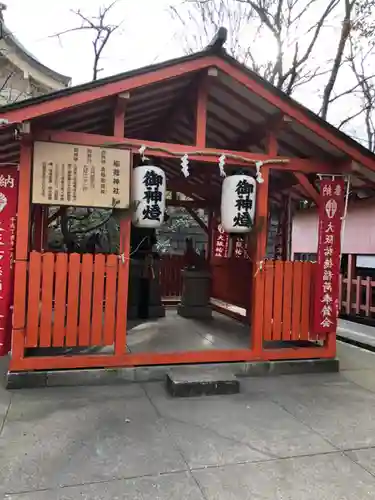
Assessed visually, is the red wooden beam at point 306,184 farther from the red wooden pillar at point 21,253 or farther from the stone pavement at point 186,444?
the red wooden pillar at point 21,253

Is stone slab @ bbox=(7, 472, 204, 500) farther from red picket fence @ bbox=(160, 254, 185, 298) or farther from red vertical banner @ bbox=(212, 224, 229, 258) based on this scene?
red picket fence @ bbox=(160, 254, 185, 298)

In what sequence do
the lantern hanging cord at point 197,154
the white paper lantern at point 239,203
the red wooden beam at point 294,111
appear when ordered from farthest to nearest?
the white paper lantern at point 239,203, the red wooden beam at point 294,111, the lantern hanging cord at point 197,154

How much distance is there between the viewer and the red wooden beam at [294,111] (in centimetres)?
560

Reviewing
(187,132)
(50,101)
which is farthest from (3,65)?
(50,101)

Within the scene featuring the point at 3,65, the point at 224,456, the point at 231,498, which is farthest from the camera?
the point at 3,65

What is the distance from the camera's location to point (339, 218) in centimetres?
632

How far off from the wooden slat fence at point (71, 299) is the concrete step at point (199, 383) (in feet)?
3.32

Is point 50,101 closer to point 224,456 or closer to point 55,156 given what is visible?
point 55,156

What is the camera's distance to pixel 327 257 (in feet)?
20.6

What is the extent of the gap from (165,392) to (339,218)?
11.7ft

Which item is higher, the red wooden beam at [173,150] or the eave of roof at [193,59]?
the eave of roof at [193,59]

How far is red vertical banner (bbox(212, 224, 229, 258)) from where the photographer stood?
35.4 ft

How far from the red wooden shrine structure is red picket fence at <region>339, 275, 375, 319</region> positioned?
15.2ft

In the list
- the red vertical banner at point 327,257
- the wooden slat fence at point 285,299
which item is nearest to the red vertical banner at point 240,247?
the wooden slat fence at point 285,299
